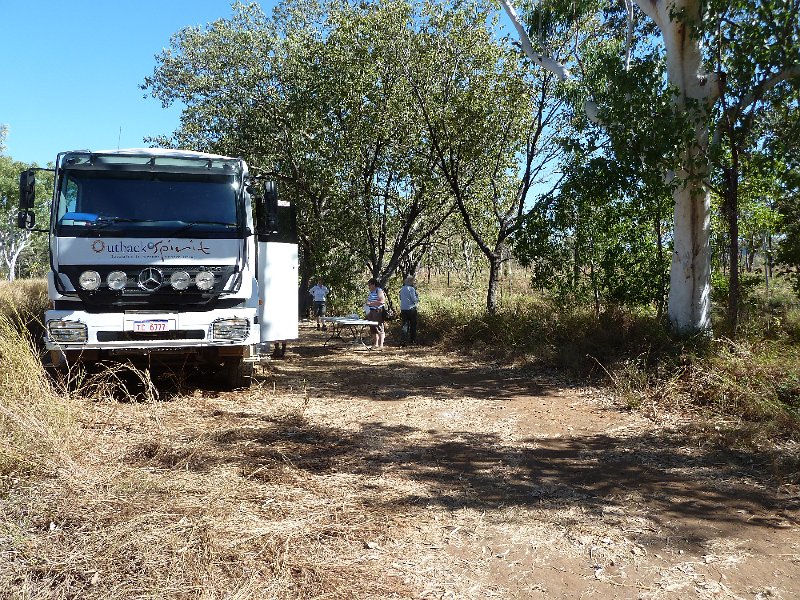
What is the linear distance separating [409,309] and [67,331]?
8988 millimetres

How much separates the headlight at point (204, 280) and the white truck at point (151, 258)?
1cm

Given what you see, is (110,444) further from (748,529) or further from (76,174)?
(748,529)

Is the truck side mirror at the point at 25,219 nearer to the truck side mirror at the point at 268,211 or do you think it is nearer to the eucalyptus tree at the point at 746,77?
the truck side mirror at the point at 268,211

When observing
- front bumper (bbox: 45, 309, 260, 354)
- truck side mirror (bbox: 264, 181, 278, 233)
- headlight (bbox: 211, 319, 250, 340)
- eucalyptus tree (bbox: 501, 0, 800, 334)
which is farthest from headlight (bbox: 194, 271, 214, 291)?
eucalyptus tree (bbox: 501, 0, 800, 334)

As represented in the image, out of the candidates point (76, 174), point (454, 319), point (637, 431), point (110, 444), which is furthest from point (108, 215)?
point (454, 319)

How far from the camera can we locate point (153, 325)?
23.2 ft

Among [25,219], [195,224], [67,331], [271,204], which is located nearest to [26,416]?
[67,331]

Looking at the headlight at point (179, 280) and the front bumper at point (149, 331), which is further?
the headlight at point (179, 280)

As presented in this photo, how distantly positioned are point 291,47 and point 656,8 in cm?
1294

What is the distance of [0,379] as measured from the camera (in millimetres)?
5719

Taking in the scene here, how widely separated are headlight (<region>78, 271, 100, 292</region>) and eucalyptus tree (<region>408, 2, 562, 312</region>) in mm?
9254

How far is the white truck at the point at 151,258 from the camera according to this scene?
6.91 meters

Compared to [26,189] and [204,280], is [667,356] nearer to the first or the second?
[204,280]

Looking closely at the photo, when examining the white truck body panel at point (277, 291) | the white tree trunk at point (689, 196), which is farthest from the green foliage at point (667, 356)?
the white truck body panel at point (277, 291)
